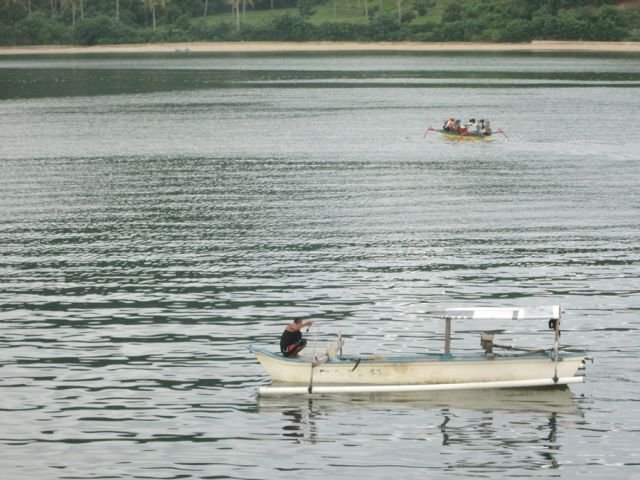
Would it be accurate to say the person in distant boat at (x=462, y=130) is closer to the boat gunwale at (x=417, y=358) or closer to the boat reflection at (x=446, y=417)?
the boat reflection at (x=446, y=417)

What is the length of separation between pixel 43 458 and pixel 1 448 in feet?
5.39

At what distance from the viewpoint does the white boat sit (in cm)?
4256

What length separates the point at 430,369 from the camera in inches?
1678

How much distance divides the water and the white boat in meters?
0.55

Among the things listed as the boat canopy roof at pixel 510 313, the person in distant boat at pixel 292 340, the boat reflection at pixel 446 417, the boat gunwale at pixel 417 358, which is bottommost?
the boat reflection at pixel 446 417

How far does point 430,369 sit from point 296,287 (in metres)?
16.8

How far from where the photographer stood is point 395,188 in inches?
3494

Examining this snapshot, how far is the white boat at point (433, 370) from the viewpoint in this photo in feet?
140

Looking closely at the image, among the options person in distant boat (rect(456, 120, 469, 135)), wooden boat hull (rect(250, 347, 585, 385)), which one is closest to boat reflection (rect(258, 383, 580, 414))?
Answer: wooden boat hull (rect(250, 347, 585, 385))

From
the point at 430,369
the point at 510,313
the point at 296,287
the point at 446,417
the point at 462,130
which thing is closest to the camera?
the point at 446,417

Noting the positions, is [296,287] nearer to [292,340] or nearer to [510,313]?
[292,340]

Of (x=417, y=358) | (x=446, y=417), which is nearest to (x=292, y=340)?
(x=417, y=358)

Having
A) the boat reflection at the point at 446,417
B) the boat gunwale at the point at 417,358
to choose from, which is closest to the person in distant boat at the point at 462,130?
the boat reflection at the point at 446,417

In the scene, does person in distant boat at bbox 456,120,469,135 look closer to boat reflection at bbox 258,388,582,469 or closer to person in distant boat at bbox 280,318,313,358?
boat reflection at bbox 258,388,582,469
